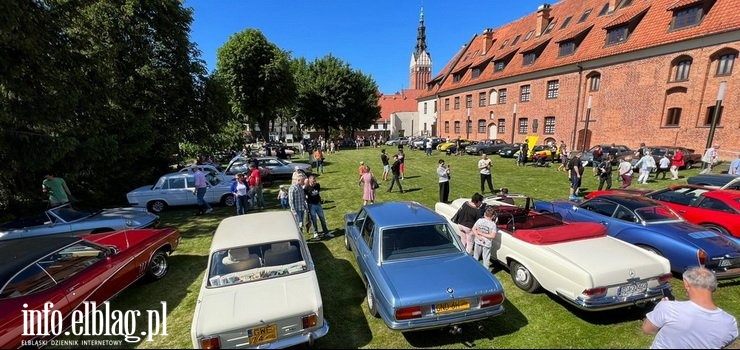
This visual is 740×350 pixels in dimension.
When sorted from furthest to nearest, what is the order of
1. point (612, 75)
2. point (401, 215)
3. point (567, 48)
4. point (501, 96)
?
point (501, 96), point (567, 48), point (612, 75), point (401, 215)

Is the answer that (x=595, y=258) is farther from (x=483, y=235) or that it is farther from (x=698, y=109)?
(x=698, y=109)

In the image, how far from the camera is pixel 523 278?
6.09 meters

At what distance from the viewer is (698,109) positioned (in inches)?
806

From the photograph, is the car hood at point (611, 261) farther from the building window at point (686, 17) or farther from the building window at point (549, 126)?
the building window at point (549, 126)

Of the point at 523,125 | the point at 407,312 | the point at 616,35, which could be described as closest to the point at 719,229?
the point at 407,312

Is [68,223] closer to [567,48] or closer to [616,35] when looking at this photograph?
[616,35]

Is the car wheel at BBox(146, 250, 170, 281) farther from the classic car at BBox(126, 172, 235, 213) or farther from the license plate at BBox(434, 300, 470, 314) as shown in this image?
the classic car at BBox(126, 172, 235, 213)

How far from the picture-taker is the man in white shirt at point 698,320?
2.74 m

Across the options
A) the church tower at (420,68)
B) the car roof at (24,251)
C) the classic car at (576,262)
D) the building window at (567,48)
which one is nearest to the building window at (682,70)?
the building window at (567,48)

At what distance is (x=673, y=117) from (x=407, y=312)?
2740 centimetres

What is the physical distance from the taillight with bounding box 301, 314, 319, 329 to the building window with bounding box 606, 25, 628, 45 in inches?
1209

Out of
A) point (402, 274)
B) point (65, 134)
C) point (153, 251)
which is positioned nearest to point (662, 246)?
point (402, 274)

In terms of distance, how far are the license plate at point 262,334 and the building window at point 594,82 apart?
31.0 metres

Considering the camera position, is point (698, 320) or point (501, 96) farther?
point (501, 96)
